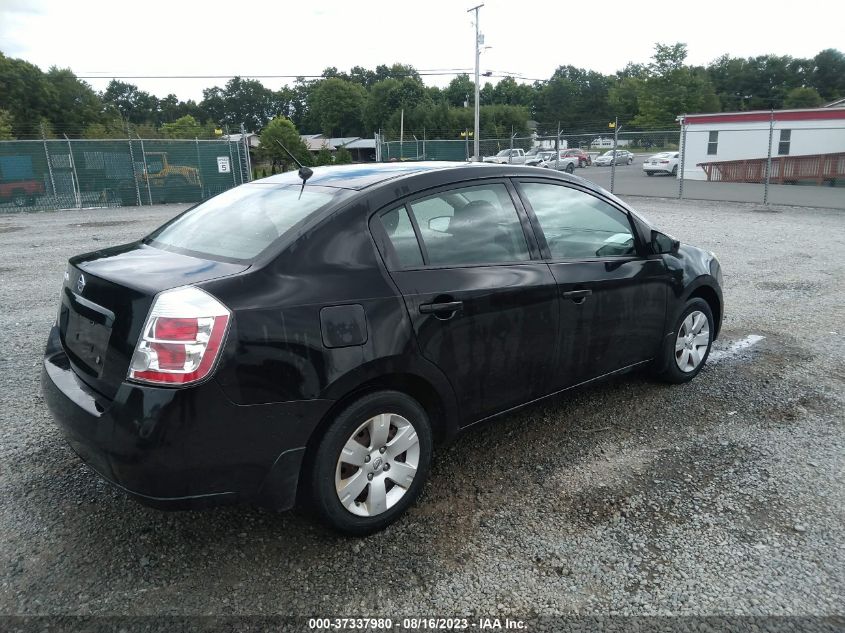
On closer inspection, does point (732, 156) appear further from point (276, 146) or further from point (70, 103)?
point (70, 103)

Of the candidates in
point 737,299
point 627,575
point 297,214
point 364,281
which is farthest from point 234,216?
point 737,299

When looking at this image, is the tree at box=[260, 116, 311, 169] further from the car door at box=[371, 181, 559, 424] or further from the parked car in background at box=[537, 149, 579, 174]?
the car door at box=[371, 181, 559, 424]

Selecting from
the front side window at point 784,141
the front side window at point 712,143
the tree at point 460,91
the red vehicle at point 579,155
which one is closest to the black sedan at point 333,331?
the front side window at point 784,141

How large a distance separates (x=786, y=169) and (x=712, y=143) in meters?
6.41

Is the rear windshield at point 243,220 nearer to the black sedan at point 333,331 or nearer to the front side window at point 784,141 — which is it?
the black sedan at point 333,331

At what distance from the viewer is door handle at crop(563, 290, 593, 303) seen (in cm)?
345

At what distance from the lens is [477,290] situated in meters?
3.05

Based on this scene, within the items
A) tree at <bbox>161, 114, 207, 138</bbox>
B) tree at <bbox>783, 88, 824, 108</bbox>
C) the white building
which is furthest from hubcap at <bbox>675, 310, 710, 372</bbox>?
tree at <bbox>783, 88, 824, 108</bbox>

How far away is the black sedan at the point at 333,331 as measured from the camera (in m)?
2.34

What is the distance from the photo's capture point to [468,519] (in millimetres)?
2984

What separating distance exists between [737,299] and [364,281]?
585cm

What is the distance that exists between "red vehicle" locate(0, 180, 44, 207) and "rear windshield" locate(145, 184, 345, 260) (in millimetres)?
19602

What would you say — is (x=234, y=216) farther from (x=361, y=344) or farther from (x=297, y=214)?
(x=361, y=344)

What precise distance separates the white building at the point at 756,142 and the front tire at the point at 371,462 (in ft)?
90.9
